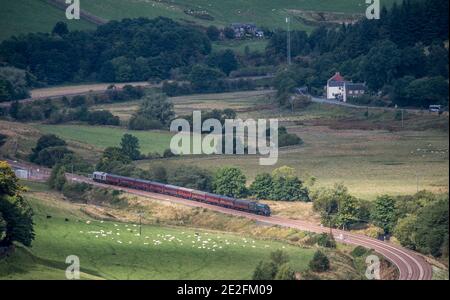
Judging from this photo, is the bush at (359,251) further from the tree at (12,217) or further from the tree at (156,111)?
the tree at (156,111)

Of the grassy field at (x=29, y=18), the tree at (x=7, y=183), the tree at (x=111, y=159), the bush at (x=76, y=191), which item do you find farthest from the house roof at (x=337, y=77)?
the tree at (x=7, y=183)

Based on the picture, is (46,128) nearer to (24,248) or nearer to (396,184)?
(396,184)

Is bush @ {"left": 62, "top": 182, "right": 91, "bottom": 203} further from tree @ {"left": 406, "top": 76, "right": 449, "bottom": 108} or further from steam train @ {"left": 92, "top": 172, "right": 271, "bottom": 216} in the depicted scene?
tree @ {"left": 406, "top": 76, "right": 449, "bottom": 108}

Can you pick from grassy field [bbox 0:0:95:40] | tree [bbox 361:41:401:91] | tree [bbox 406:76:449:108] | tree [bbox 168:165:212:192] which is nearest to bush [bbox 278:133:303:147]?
tree [bbox 168:165:212:192]

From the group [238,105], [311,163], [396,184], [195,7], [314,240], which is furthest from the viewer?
[195,7]
